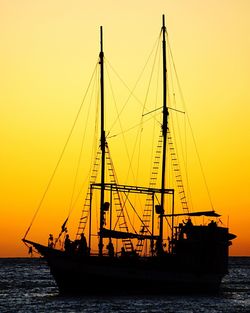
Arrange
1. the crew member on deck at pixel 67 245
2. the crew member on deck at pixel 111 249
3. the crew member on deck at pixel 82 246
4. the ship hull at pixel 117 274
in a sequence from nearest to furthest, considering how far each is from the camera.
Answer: the ship hull at pixel 117 274, the crew member on deck at pixel 82 246, the crew member on deck at pixel 67 245, the crew member on deck at pixel 111 249

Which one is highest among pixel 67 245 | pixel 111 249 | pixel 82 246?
pixel 67 245

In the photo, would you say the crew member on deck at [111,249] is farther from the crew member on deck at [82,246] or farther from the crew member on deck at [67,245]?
the crew member on deck at [67,245]

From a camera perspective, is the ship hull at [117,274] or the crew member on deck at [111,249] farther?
the crew member on deck at [111,249]

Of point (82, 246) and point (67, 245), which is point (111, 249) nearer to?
point (82, 246)

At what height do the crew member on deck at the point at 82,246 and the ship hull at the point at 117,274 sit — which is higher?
the crew member on deck at the point at 82,246

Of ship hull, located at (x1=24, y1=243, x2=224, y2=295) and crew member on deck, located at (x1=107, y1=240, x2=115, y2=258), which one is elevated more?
crew member on deck, located at (x1=107, y1=240, x2=115, y2=258)

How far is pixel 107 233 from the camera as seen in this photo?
8162 centimetres

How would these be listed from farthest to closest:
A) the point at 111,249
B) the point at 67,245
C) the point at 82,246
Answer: the point at 111,249
the point at 67,245
the point at 82,246

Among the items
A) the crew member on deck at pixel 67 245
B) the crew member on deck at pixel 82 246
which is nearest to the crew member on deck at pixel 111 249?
the crew member on deck at pixel 82 246

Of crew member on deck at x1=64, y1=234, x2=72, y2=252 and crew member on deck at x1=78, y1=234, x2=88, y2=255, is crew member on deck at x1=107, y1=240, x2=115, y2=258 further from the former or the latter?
crew member on deck at x1=64, y1=234, x2=72, y2=252

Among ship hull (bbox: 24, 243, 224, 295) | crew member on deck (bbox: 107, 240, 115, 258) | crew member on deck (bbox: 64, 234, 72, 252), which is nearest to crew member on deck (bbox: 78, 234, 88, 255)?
ship hull (bbox: 24, 243, 224, 295)

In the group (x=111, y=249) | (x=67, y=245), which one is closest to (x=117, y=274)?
(x=111, y=249)

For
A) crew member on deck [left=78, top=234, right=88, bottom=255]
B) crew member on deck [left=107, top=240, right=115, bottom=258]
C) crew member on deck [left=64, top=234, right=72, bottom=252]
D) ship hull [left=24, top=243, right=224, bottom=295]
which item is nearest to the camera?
ship hull [left=24, top=243, right=224, bottom=295]

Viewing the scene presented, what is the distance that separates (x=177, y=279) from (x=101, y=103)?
16691mm
